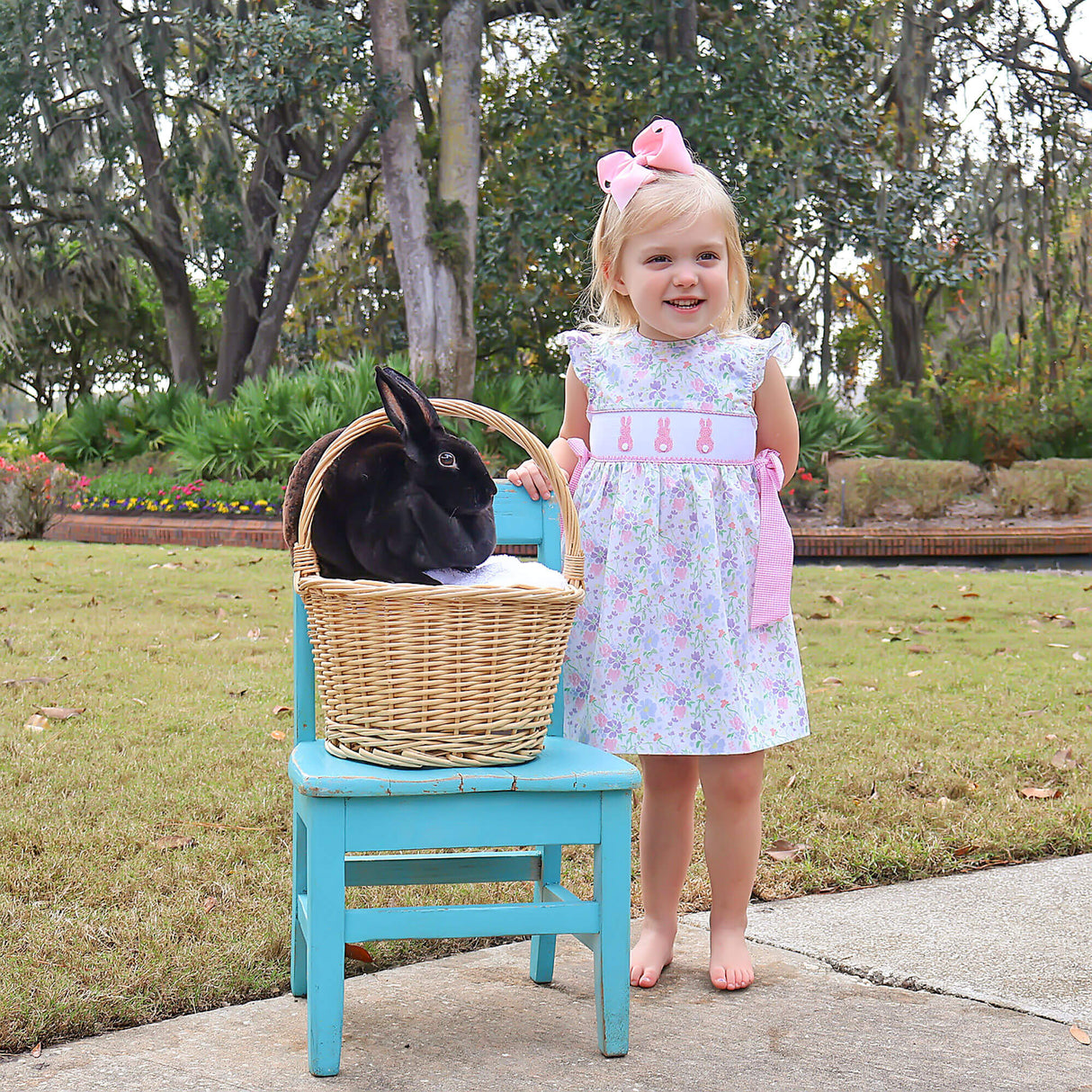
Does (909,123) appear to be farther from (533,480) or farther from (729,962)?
(729,962)

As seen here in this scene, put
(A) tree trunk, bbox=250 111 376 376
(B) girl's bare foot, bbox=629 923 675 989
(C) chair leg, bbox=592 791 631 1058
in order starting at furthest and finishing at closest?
(A) tree trunk, bbox=250 111 376 376
(B) girl's bare foot, bbox=629 923 675 989
(C) chair leg, bbox=592 791 631 1058

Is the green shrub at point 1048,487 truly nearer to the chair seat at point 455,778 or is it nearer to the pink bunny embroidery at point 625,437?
the pink bunny embroidery at point 625,437

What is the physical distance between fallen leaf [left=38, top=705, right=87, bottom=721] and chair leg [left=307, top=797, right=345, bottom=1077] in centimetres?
289

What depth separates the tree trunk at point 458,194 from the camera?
43.4 ft

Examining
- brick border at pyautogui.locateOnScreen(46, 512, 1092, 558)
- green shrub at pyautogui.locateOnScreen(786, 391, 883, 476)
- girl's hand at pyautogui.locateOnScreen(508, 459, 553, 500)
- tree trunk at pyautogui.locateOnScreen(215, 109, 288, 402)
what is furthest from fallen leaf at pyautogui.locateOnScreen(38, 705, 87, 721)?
tree trunk at pyautogui.locateOnScreen(215, 109, 288, 402)

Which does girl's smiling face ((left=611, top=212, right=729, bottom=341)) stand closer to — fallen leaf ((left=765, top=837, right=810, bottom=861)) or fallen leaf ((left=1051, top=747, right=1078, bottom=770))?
fallen leaf ((left=765, top=837, right=810, bottom=861))

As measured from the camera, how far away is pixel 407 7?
13445 mm

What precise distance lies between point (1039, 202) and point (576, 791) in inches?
647

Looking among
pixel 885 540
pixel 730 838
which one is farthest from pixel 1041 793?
pixel 885 540

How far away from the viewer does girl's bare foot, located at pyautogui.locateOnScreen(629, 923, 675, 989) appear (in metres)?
2.58

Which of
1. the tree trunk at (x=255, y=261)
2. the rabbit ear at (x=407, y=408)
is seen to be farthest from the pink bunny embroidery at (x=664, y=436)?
the tree trunk at (x=255, y=261)

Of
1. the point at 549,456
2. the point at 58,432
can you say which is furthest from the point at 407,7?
the point at 549,456

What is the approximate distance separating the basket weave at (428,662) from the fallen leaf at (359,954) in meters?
0.67

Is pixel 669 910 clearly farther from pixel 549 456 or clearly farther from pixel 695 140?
pixel 695 140
